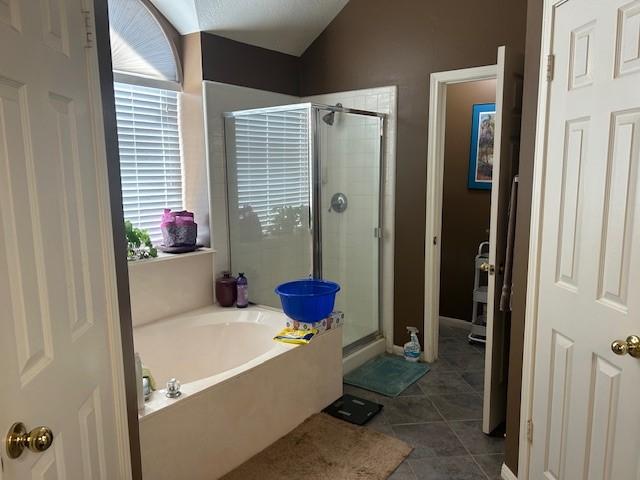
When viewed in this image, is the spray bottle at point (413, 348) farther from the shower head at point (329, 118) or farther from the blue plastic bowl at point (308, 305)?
the shower head at point (329, 118)

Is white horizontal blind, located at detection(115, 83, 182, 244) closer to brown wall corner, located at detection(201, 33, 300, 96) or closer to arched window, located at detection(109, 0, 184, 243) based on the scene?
arched window, located at detection(109, 0, 184, 243)

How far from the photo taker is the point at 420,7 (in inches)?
128

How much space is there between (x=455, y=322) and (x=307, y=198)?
2159mm

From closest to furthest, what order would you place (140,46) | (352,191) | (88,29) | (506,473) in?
(88,29) → (506,473) → (140,46) → (352,191)

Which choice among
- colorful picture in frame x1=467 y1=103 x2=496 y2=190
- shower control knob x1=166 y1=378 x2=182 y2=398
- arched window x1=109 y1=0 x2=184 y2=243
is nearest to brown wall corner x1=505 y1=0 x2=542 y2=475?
shower control knob x1=166 y1=378 x2=182 y2=398

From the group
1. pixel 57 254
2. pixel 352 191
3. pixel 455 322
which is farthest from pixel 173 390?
pixel 455 322

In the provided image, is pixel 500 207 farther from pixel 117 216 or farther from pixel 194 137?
pixel 194 137

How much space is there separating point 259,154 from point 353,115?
728mm

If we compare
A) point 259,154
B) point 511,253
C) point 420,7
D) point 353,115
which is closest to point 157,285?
point 259,154

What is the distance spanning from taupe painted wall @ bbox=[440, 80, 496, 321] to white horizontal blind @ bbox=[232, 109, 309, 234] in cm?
176

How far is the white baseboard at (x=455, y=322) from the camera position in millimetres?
4336

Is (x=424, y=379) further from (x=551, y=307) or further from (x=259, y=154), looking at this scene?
(x=259, y=154)

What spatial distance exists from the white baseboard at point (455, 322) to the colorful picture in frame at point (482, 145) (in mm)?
1239

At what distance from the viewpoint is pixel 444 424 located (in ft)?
8.88
